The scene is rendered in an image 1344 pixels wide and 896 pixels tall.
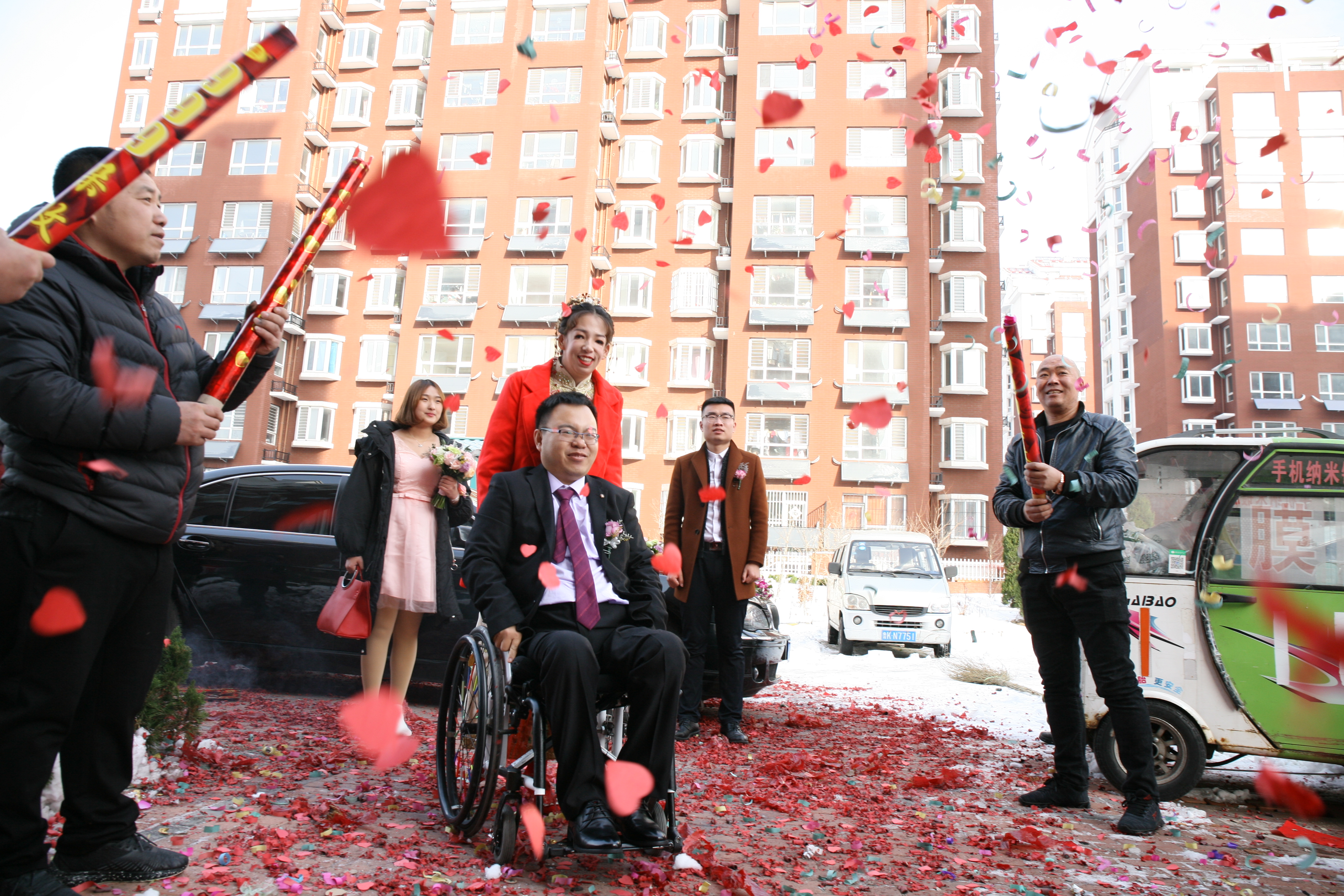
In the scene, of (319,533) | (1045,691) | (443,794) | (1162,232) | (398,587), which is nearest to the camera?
(443,794)

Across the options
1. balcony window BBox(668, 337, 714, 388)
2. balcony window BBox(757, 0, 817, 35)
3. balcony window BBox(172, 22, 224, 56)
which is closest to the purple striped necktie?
balcony window BBox(668, 337, 714, 388)

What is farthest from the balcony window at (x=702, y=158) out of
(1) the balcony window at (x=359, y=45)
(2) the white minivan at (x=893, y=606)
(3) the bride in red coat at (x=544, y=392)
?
(3) the bride in red coat at (x=544, y=392)

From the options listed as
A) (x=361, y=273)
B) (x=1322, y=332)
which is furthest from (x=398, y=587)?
(x=1322, y=332)

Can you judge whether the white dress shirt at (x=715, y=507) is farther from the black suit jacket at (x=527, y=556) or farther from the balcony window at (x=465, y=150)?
the balcony window at (x=465, y=150)

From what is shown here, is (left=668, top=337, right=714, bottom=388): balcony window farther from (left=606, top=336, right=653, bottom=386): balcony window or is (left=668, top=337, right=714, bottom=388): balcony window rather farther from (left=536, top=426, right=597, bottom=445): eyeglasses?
→ (left=536, top=426, right=597, bottom=445): eyeglasses

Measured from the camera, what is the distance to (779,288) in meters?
31.1

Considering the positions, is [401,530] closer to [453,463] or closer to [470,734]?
[453,463]

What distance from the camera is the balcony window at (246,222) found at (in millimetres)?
33219

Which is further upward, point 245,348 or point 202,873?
point 245,348

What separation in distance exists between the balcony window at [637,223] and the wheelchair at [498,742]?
99.5 feet

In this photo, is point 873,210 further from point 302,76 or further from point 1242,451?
point 1242,451

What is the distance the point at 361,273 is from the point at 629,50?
14.1 m

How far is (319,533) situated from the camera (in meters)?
5.65

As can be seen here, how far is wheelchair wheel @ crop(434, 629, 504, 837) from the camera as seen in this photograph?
287 centimetres
